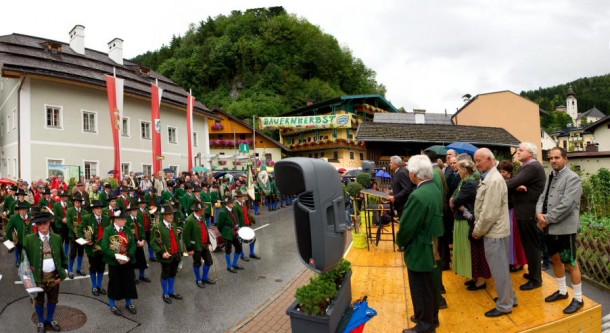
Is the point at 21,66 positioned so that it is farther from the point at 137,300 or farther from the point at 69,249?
the point at 137,300

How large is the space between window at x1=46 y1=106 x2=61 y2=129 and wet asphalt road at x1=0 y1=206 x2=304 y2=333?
42.3 ft

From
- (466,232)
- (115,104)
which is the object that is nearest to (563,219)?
(466,232)

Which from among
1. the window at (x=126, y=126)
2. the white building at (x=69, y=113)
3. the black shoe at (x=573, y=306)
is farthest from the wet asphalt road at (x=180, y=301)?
the window at (x=126, y=126)

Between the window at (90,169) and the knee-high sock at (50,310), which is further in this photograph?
the window at (90,169)

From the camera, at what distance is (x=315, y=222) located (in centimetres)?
387

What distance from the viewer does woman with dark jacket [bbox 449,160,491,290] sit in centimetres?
541

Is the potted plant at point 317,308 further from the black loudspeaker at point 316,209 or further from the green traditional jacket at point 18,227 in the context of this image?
the green traditional jacket at point 18,227

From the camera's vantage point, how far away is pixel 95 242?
25.1ft

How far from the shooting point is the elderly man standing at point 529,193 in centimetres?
536

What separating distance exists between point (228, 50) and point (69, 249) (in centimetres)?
5490

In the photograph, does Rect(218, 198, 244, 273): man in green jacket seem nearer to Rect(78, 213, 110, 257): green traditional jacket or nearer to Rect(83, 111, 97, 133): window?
Rect(78, 213, 110, 257): green traditional jacket

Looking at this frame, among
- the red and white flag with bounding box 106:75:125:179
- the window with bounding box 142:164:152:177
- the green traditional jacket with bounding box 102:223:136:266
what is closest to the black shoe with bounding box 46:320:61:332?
the green traditional jacket with bounding box 102:223:136:266

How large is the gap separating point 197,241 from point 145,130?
21321mm

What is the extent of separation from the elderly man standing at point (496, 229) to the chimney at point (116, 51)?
32429mm
